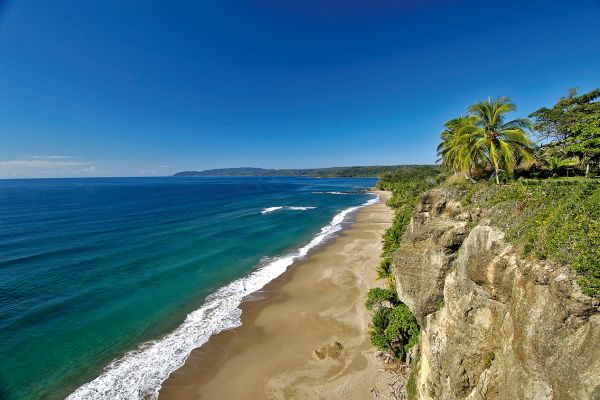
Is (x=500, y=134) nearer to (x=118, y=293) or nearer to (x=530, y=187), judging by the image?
(x=530, y=187)

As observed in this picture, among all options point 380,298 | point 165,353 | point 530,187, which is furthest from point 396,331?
point 165,353

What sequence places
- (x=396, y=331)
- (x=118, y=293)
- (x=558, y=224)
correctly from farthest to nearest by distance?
(x=118, y=293) < (x=396, y=331) < (x=558, y=224)

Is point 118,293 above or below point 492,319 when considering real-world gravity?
below

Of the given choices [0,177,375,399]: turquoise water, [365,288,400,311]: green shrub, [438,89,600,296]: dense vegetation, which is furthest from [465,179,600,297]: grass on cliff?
[0,177,375,399]: turquoise water

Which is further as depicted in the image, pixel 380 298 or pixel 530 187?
pixel 380 298

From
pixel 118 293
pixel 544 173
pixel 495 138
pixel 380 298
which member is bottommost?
pixel 118 293

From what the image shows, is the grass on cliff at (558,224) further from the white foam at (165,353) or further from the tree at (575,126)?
the white foam at (165,353)
